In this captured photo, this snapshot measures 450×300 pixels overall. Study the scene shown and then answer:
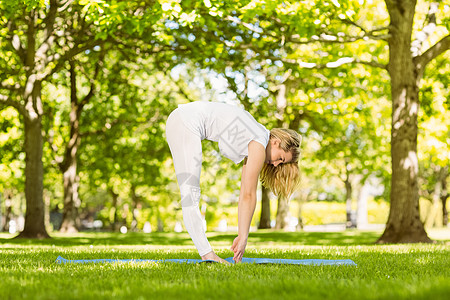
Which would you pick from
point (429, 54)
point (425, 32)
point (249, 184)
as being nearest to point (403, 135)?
point (429, 54)

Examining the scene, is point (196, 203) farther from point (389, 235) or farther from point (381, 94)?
point (381, 94)

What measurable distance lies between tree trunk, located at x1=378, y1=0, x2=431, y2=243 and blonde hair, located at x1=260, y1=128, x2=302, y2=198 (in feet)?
24.5

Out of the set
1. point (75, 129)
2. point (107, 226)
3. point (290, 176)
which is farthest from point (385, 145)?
point (107, 226)

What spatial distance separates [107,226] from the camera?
50.9 metres

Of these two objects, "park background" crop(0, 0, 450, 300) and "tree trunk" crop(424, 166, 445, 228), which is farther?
"tree trunk" crop(424, 166, 445, 228)

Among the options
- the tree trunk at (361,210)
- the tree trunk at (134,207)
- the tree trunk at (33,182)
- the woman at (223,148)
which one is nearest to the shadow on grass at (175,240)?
the tree trunk at (33,182)

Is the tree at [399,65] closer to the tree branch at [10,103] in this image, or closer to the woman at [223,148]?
the tree branch at [10,103]

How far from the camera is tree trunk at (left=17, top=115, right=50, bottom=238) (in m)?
14.5

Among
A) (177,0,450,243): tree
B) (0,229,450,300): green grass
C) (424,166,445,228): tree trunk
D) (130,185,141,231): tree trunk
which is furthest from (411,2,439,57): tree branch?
(130,185,141,231): tree trunk

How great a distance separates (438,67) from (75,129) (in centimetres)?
1375

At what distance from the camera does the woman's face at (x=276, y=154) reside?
5.29m

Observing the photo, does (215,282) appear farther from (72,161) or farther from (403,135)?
(72,161)

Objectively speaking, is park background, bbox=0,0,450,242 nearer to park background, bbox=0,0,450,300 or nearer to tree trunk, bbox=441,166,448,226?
park background, bbox=0,0,450,300

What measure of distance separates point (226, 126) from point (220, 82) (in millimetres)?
16100
